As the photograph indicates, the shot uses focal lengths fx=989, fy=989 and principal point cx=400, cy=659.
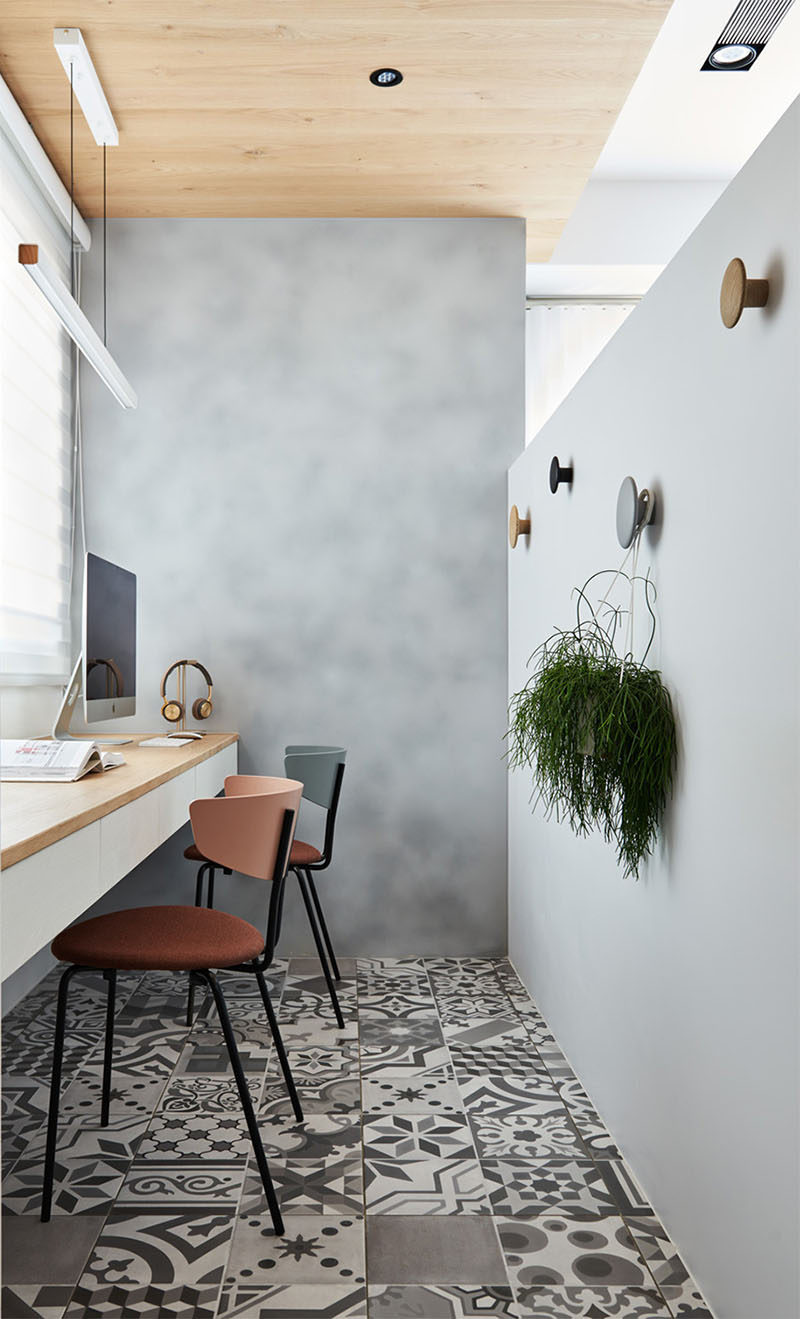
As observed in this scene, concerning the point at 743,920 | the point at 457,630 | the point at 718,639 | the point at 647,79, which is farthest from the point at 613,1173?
the point at 647,79

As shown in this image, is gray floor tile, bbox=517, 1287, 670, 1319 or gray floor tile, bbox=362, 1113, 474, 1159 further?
gray floor tile, bbox=362, 1113, 474, 1159

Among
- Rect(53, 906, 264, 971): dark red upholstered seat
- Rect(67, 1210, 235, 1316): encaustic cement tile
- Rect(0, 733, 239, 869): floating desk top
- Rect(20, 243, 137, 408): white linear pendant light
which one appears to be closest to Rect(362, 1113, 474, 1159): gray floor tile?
Rect(67, 1210, 235, 1316): encaustic cement tile

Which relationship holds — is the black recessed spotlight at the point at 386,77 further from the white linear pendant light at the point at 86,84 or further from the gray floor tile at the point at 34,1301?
the gray floor tile at the point at 34,1301

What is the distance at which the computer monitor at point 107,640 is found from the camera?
8.48 ft

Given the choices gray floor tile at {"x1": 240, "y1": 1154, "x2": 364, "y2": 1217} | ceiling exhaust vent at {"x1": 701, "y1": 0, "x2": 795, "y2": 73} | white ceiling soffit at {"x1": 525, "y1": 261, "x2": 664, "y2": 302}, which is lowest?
gray floor tile at {"x1": 240, "y1": 1154, "x2": 364, "y2": 1217}

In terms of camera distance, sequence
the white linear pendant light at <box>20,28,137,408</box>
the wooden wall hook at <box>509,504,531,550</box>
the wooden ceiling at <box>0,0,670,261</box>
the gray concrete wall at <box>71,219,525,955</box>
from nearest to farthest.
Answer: the white linear pendant light at <box>20,28,137,408</box>, the wooden ceiling at <box>0,0,670,261</box>, the wooden wall hook at <box>509,504,531,550</box>, the gray concrete wall at <box>71,219,525,955</box>

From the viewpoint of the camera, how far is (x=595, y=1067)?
7.52ft

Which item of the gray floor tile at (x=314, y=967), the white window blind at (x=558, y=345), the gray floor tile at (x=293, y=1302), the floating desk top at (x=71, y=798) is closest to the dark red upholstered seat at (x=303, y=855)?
the floating desk top at (x=71, y=798)

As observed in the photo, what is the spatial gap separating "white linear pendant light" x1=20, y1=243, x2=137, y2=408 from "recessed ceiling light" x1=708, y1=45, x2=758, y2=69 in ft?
6.82

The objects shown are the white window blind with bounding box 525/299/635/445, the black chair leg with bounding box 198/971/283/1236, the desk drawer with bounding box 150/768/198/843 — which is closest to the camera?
the black chair leg with bounding box 198/971/283/1236

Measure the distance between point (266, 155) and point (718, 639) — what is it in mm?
2452

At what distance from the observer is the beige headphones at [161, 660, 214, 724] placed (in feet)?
11.2

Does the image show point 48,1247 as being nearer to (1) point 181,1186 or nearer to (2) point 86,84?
(1) point 181,1186

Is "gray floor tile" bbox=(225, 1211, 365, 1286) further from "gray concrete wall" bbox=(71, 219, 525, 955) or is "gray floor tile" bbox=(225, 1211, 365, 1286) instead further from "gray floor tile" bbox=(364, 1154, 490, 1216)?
"gray concrete wall" bbox=(71, 219, 525, 955)
